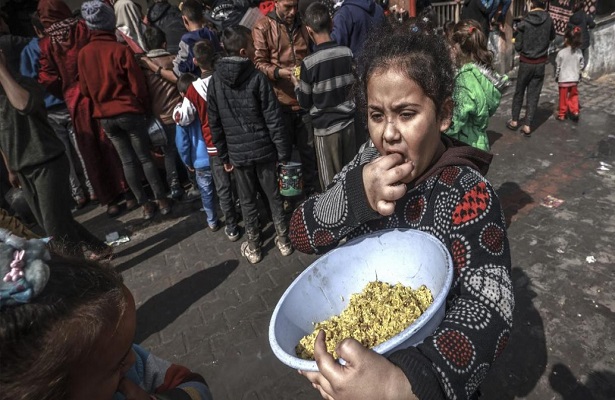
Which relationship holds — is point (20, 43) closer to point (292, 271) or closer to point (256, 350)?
point (292, 271)

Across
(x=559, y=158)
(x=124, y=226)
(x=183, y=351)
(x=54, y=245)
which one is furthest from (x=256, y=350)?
(x=559, y=158)

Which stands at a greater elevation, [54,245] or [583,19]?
[54,245]

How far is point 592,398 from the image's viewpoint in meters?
2.80

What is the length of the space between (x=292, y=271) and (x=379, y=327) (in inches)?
118

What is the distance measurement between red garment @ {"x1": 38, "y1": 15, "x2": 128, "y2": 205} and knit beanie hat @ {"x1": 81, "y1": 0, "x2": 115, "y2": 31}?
623 mm

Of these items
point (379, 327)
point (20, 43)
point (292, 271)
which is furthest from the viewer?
point (20, 43)

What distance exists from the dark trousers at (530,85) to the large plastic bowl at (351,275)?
6333mm

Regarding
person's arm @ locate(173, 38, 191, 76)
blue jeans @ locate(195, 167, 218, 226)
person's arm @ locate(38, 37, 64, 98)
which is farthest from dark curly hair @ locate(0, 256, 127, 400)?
person's arm @ locate(38, 37, 64, 98)

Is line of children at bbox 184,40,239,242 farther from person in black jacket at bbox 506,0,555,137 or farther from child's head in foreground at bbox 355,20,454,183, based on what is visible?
person in black jacket at bbox 506,0,555,137

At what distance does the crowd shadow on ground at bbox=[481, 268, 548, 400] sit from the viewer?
2.91 m

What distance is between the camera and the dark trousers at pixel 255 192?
14.5 feet

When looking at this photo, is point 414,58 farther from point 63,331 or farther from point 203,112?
point 203,112

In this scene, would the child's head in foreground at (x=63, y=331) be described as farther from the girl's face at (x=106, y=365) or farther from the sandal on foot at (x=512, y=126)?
the sandal on foot at (x=512, y=126)

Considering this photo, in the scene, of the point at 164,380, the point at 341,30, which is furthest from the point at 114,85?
the point at 164,380
